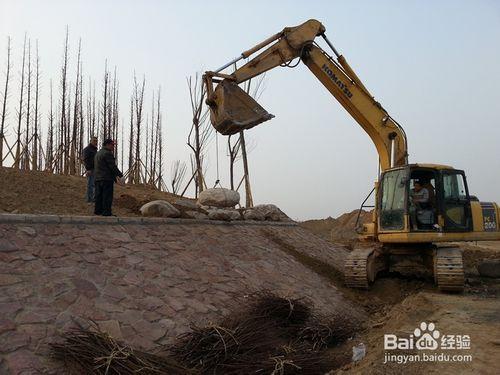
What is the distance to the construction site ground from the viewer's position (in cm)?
535

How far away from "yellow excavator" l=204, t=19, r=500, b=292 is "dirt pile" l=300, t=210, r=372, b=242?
14.9m

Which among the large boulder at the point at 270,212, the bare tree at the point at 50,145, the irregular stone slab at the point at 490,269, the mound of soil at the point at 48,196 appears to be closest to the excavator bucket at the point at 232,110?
the mound of soil at the point at 48,196

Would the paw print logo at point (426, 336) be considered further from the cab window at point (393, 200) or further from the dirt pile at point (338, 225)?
the dirt pile at point (338, 225)

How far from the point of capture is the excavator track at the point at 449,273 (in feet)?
29.9

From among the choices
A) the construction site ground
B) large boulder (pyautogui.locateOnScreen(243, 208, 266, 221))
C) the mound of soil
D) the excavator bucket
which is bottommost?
the construction site ground

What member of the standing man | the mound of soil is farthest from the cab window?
the standing man

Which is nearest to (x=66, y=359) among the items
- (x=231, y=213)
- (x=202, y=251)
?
(x=202, y=251)

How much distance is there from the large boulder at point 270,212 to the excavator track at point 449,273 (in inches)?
195

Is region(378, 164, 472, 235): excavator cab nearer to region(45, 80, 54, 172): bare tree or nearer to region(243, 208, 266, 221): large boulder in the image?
region(243, 208, 266, 221): large boulder

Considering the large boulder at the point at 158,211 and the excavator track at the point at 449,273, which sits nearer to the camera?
the excavator track at the point at 449,273

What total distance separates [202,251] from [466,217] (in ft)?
17.9

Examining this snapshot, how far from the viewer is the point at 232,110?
31.5 feet

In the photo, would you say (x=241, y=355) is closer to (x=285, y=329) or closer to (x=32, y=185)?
(x=285, y=329)

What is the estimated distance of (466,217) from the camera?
1009 centimetres
